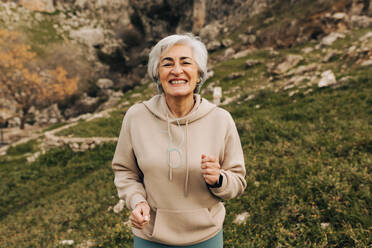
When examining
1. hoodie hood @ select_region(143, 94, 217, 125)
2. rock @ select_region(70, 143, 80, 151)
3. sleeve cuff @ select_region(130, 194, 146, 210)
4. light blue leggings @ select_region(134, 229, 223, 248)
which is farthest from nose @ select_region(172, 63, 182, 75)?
rock @ select_region(70, 143, 80, 151)

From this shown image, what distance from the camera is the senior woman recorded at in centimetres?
191

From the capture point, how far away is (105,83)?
117ft

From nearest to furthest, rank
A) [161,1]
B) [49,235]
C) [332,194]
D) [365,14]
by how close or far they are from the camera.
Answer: [332,194] < [49,235] < [365,14] < [161,1]

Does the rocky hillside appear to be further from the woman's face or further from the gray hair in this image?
the woman's face

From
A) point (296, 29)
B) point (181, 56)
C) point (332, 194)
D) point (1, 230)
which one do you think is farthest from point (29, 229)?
point (296, 29)

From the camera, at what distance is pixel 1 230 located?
21.6 feet

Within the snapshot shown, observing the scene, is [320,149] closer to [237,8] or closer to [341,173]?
[341,173]

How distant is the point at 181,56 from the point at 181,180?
111 cm

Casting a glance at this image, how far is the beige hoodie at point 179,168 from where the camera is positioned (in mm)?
1908

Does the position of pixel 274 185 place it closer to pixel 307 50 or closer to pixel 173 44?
pixel 173 44

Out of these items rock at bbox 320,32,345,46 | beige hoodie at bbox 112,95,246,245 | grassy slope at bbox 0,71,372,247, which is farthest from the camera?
rock at bbox 320,32,345,46

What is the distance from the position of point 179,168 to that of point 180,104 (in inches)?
23.3

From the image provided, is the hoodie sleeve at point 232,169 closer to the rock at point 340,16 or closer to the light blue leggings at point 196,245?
the light blue leggings at point 196,245

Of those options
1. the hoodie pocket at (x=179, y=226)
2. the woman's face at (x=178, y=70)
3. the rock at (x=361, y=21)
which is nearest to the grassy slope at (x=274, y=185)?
the hoodie pocket at (x=179, y=226)
